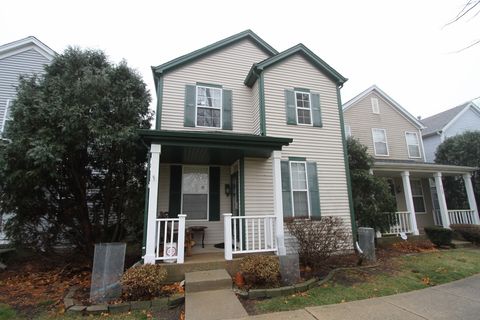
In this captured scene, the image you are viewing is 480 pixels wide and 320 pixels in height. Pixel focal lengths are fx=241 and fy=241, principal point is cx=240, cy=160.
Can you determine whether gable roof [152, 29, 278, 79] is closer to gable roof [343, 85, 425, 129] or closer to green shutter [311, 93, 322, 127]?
green shutter [311, 93, 322, 127]

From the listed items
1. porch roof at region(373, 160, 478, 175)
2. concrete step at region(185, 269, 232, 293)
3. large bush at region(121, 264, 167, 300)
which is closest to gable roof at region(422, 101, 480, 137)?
porch roof at region(373, 160, 478, 175)

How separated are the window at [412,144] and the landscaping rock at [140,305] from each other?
15546mm

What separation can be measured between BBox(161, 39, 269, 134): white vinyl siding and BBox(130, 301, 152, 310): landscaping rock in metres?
5.26

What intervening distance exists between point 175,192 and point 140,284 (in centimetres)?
377

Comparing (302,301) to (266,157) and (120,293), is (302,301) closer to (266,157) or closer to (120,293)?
(120,293)

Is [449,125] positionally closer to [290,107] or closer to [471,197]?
[471,197]

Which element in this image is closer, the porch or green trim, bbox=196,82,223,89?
the porch

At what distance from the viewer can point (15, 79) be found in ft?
32.4

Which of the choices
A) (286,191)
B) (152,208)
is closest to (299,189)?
(286,191)

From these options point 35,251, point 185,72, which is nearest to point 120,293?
point 35,251

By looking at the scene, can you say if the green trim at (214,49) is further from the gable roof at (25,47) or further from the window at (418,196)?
the window at (418,196)

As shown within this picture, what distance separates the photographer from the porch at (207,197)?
590 centimetres

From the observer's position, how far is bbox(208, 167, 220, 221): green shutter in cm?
837

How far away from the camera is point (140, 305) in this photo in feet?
14.5
